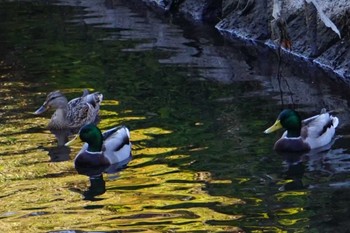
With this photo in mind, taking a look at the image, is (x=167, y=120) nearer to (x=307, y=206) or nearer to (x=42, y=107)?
(x=42, y=107)

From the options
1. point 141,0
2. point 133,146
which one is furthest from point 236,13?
point 133,146

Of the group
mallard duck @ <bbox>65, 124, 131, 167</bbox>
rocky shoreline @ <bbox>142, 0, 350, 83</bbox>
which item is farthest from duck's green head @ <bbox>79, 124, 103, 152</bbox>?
rocky shoreline @ <bbox>142, 0, 350, 83</bbox>

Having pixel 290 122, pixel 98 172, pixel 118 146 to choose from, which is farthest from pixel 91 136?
pixel 290 122

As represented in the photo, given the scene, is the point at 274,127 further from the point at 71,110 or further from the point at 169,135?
the point at 71,110

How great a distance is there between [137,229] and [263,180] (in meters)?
2.60

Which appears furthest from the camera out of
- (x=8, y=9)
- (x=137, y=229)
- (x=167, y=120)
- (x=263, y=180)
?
(x=8, y=9)

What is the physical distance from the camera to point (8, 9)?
29625 millimetres

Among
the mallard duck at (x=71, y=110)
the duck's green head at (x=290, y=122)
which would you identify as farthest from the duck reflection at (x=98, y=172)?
the mallard duck at (x=71, y=110)

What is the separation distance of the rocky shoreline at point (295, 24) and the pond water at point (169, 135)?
38 cm

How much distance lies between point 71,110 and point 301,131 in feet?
12.9

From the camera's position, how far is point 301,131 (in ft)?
53.7

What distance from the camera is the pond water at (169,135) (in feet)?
41.9

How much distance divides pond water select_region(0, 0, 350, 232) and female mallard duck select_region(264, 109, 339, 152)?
0.20 meters

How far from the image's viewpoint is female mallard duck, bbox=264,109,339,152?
16.0m
